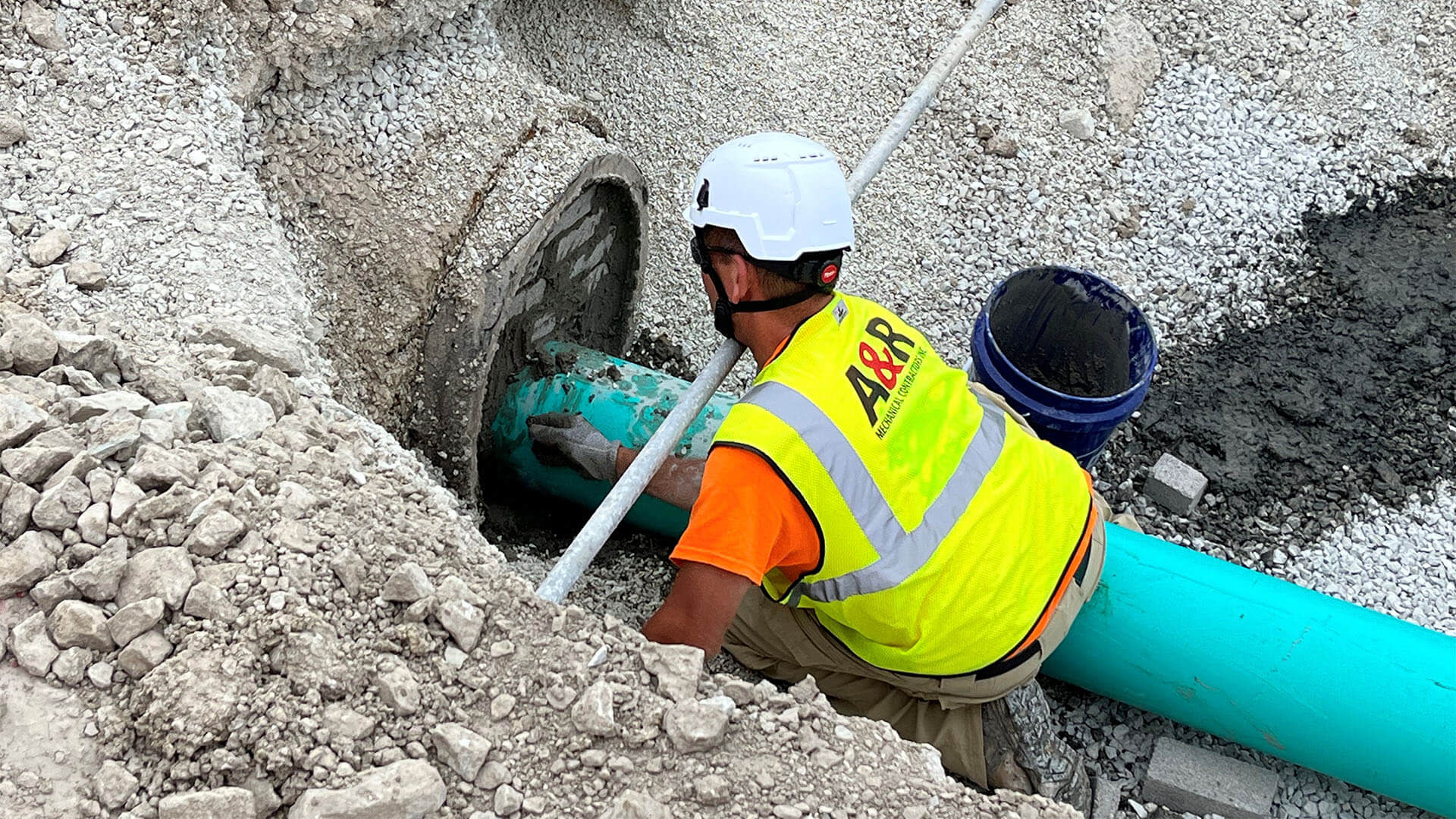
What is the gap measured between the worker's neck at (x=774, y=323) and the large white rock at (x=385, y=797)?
130cm

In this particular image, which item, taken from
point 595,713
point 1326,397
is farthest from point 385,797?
point 1326,397

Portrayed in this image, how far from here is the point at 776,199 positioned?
8.12 ft

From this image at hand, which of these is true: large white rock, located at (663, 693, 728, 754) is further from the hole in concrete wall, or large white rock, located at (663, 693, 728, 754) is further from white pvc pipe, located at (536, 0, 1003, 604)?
the hole in concrete wall

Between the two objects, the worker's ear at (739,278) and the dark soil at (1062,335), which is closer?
the worker's ear at (739,278)

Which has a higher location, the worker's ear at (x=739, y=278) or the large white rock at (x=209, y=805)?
the worker's ear at (x=739, y=278)

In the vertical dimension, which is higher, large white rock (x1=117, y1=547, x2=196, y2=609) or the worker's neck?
the worker's neck

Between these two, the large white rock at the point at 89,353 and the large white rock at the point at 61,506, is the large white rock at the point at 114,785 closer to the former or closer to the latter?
the large white rock at the point at 61,506

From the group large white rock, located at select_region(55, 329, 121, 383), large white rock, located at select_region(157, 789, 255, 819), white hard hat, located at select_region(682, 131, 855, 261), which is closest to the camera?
large white rock, located at select_region(157, 789, 255, 819)

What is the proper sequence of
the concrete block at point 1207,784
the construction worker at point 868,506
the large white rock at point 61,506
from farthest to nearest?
the concrete block at point 1207,784 → the construction worker at point 868,506 → the large white rock at point 61,506

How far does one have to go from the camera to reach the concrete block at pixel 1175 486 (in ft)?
13.0

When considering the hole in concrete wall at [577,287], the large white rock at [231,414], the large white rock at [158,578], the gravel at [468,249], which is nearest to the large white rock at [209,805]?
the gravel at [468,249]

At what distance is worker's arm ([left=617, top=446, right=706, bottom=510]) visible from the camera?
2.95 metres

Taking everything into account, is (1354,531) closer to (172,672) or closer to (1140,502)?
(1140,502)

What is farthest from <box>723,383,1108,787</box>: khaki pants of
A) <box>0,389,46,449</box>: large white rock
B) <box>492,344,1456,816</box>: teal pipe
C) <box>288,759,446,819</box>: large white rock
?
<box>0,389,46,449</box>: large white rock
